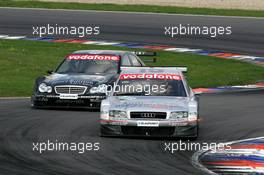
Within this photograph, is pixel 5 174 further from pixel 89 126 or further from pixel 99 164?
pixel 89 126

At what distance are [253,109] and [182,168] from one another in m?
7.88

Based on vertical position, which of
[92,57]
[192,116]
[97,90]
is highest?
[92,57]

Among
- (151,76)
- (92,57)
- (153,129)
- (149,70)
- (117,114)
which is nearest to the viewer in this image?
(153,129)

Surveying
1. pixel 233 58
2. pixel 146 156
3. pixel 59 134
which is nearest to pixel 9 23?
pixel 233 58

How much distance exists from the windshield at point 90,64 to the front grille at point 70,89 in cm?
107

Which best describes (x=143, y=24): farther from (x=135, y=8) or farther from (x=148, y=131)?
(x=148, y=131)

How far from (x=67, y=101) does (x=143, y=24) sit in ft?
66.5

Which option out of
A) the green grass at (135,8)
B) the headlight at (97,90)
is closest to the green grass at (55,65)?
the headlight at (97,90)

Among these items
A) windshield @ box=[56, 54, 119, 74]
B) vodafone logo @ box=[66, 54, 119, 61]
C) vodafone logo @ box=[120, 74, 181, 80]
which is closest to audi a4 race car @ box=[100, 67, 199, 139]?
vodafone logo @ box=[120, 74, 181, 80]

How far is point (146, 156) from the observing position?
592 inches

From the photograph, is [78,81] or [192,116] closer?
[192,116]

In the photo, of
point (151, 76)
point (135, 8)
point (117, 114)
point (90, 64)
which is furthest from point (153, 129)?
point (135, 8)

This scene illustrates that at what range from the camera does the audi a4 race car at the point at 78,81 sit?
20750 millimetres

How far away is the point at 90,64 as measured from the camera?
2203 centimetres
